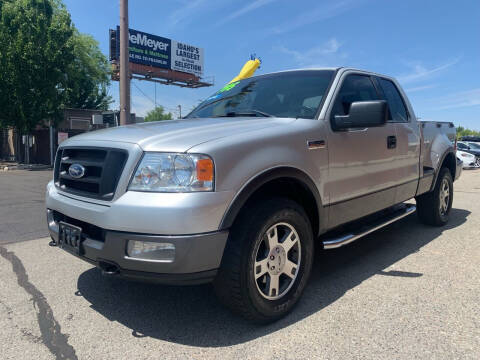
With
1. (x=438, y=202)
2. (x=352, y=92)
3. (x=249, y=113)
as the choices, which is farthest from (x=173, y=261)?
(x=438, y=202)

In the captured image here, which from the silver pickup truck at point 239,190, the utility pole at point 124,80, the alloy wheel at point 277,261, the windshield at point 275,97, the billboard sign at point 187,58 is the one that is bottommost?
the alloy wheel at point 277,261

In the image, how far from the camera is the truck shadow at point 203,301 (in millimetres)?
2510

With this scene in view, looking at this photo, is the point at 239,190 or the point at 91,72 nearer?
the point at 239,190

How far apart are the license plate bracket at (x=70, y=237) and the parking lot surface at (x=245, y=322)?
542 millimetres

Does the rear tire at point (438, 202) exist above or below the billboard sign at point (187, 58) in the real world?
below

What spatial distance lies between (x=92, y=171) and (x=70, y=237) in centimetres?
47

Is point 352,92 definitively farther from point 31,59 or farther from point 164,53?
point 164,53

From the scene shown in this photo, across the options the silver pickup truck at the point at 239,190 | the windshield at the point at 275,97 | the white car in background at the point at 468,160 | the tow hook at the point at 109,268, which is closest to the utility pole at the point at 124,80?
the windshield at the point at 275,97

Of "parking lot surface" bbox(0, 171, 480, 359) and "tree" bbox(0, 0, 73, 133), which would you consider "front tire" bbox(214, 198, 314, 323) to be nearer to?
"parking lot surface" bbox(0, 171, 480, 359)

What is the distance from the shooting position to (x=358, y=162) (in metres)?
3.34

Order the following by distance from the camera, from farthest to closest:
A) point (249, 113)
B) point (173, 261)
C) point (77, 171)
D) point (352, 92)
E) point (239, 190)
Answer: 1. point (352, 92)
2. point (249, 113)
3. point (77, 171)
4. point (239, 190)
5. point (173, 261)

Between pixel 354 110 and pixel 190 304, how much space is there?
2.00 metres

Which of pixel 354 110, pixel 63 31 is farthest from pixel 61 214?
pixel 63 31

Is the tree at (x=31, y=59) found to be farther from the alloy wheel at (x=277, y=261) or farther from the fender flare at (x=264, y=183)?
the alloy wheel at (x=277, y=261)
